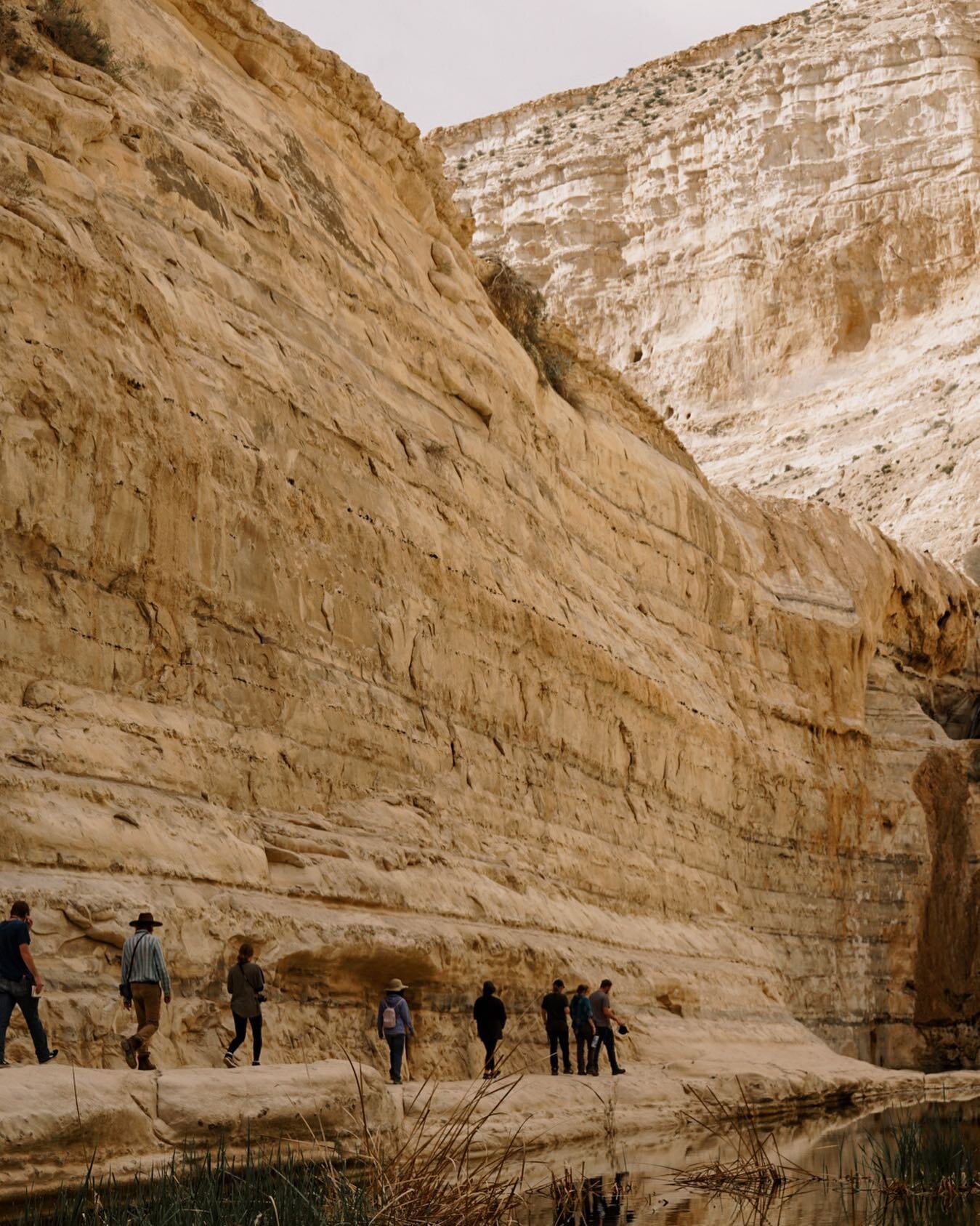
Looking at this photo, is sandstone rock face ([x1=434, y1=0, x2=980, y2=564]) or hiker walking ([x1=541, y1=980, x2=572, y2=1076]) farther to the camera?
sandstone rock face ([x1=434, y1=0, x2=980, y2=564])

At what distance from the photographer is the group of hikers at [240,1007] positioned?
824cm

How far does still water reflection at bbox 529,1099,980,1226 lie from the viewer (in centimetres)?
813

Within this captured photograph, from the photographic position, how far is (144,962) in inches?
352

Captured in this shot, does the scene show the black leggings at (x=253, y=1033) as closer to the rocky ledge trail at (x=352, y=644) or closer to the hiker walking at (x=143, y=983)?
the rocky ledge trail at (x=352, y=644)

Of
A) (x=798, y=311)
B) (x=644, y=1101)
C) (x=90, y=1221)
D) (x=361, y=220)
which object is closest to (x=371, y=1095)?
(x=90, y=1221)

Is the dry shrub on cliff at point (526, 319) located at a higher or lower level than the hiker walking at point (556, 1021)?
higher

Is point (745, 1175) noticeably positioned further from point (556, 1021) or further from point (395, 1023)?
point (556, 1021)

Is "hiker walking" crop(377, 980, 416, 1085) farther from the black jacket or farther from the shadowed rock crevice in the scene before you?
the shadowed rock crevice

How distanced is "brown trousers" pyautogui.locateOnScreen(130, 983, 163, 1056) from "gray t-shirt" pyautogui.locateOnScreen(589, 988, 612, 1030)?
5681 mm

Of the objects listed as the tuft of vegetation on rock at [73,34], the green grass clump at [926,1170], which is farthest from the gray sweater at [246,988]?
the tuft of vegetation on rock at [73,34]

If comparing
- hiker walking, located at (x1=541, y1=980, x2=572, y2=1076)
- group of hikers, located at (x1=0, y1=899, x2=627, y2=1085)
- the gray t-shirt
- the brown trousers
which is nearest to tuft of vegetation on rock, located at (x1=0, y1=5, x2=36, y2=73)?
group of hikers, located at (x1=0, y1=899, x2=627, y2=1085)

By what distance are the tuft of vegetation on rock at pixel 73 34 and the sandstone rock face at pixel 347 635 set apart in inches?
12.7

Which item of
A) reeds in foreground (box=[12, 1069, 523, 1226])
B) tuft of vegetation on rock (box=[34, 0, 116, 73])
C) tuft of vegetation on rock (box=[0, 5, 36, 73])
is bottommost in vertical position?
reeds in foreground (box=[12, 1069, 523, 1226])

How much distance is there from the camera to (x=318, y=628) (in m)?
13.2
